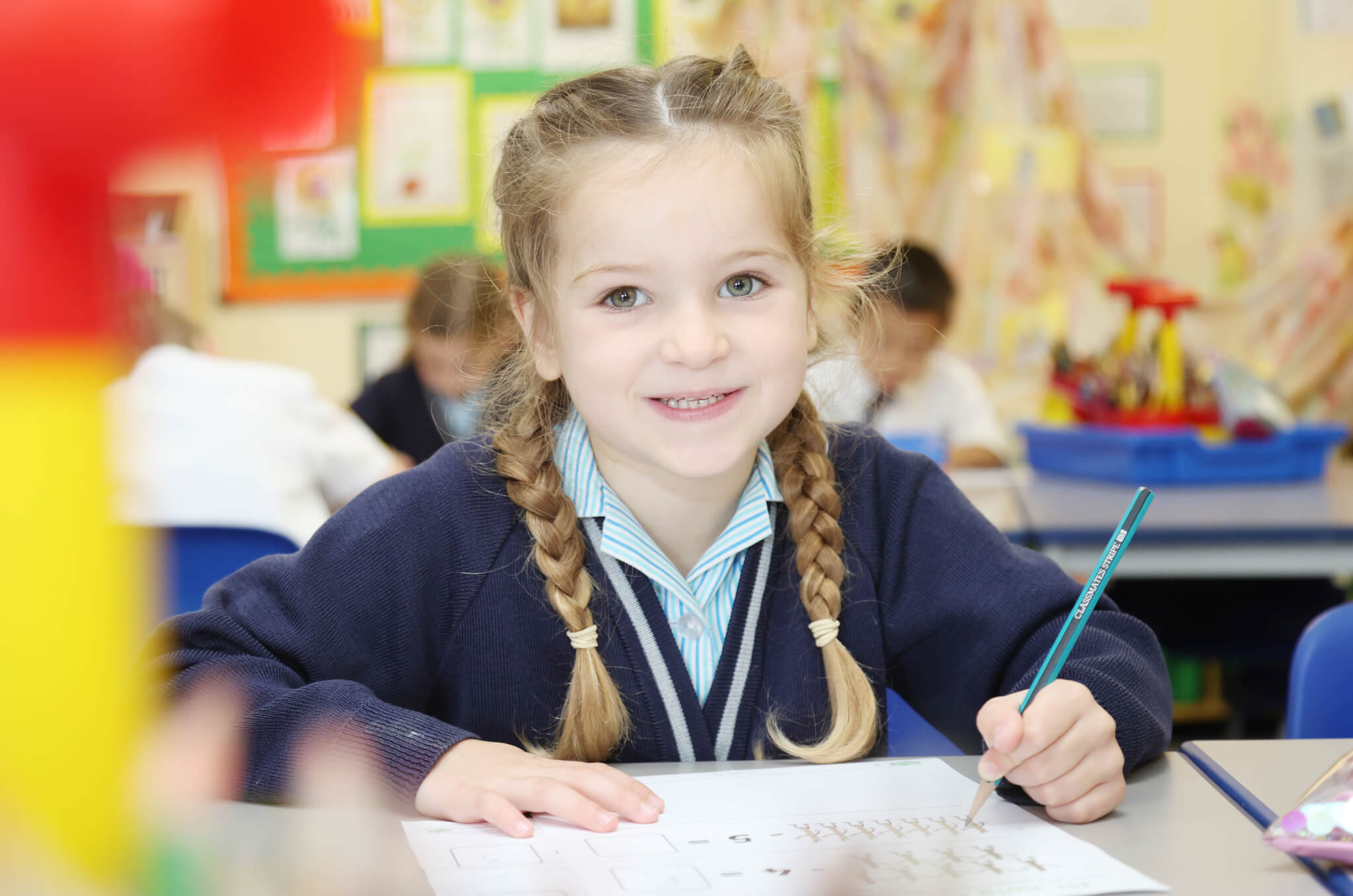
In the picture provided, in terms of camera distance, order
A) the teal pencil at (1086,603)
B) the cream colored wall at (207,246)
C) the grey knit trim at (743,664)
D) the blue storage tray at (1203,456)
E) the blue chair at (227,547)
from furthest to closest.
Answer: the blue storage tray at (1203,456), the blue chair at (227,547), the grey knit trim at (743,664), the teal pencil at (1086,603), the cream colored wall at (207,246)

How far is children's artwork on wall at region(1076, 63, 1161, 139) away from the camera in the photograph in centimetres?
334

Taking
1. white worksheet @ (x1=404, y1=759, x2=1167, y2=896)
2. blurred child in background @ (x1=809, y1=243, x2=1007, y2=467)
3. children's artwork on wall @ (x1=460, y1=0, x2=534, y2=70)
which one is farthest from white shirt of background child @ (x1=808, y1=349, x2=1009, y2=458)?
white worksheet @ (x1=404, y1=759, x2=1167, y2=896)

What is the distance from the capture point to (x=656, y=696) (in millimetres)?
864

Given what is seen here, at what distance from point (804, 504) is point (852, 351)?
253mm

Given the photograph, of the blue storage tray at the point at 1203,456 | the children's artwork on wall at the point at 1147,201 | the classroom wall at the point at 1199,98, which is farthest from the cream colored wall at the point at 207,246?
the children's artwork on wall at the point at 1147,201

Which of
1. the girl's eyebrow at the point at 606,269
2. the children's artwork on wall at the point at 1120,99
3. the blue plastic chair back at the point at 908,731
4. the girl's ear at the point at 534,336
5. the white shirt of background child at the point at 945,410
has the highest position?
the children's artwork on wall at the point at 1120,99

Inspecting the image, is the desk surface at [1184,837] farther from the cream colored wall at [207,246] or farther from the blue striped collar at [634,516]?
the cream colored wall at [207,246]

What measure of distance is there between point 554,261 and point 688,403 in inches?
5.5

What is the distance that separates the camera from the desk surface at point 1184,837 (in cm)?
55

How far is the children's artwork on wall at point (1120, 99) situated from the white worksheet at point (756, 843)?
3.03m

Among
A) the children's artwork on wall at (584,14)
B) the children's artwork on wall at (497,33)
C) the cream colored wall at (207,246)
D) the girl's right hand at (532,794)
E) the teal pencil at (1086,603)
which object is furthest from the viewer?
the children's artwork on wall at (584,14)

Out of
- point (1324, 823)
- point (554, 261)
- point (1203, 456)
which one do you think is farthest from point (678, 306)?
point (1203, 456)

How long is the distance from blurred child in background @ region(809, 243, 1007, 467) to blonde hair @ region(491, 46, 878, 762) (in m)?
1.28

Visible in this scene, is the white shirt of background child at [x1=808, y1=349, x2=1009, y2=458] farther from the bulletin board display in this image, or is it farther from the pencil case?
the pencil case
